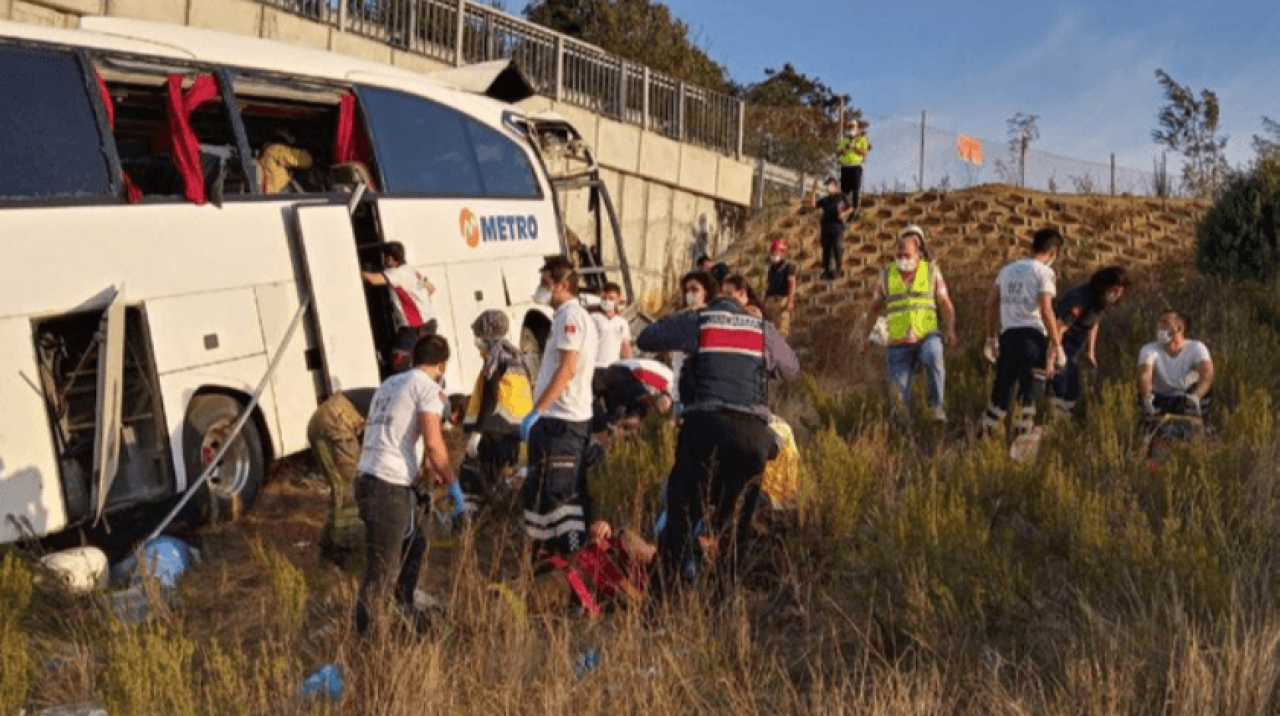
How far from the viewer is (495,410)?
10.2 m

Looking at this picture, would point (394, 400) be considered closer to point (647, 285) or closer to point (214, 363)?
point (214, 363)

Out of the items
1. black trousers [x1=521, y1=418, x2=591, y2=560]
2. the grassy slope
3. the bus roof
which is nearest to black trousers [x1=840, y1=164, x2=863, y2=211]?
the bus roof

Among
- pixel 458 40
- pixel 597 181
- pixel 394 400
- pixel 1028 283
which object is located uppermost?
pixel 458 40

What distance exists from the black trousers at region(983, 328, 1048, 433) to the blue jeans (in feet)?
2.02

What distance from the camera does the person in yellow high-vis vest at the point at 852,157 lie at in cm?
2273

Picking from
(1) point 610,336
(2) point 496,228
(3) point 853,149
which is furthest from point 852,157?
(1) point 610,336

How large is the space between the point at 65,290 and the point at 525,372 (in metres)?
2.86

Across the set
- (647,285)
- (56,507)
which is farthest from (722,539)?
(647,285)

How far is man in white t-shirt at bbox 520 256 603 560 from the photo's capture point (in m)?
8.73

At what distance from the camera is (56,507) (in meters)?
8.91

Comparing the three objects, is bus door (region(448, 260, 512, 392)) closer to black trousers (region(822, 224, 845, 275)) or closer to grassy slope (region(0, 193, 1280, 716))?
grassy slope (region(0, 193, 1280, 716))

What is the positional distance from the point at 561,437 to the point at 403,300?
3.20m

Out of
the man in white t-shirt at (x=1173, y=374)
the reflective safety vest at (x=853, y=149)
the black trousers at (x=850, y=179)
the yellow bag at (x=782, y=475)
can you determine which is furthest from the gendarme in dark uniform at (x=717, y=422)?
the black trousers at (x=850, y=179)

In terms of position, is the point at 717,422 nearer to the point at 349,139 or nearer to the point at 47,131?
the point at 47,131
